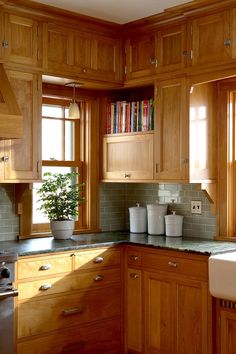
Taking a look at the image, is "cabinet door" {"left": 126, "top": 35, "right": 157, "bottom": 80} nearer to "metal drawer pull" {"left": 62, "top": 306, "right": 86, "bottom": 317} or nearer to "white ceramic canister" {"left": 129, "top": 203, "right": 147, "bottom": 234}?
"white ceramic canister" {"left": 129, "top": 203, "right": 147, "bottom": 234}

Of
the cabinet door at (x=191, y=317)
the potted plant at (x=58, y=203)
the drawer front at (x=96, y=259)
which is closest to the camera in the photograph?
the cabinet door at (x=191, y=317)

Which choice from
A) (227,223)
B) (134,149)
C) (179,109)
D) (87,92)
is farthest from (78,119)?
(227,223)

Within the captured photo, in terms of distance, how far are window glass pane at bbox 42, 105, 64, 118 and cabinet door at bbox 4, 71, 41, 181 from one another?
21.7 inches

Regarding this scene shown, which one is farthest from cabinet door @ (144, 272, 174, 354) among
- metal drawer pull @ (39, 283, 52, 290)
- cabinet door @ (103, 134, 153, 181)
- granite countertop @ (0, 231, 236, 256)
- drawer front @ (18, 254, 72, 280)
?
cabinet door @ (103, 134, 153, 181)

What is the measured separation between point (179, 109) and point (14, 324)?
200 cm

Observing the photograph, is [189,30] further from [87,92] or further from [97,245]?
[97,245]

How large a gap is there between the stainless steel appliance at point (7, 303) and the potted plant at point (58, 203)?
31.9 inches

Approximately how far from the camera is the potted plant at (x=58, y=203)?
14.3 ft

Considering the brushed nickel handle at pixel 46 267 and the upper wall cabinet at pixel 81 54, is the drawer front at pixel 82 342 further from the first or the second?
the upper wall cabinet at pixel 81 54

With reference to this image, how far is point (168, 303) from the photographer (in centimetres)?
394

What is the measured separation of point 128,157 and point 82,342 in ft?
5.15

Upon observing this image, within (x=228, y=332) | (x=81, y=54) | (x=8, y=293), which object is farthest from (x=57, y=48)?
(x=228, y=332)

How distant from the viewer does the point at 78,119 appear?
4.93 meters

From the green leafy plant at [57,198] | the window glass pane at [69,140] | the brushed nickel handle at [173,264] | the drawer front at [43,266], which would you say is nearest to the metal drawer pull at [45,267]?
the drawer front at [43,266]
